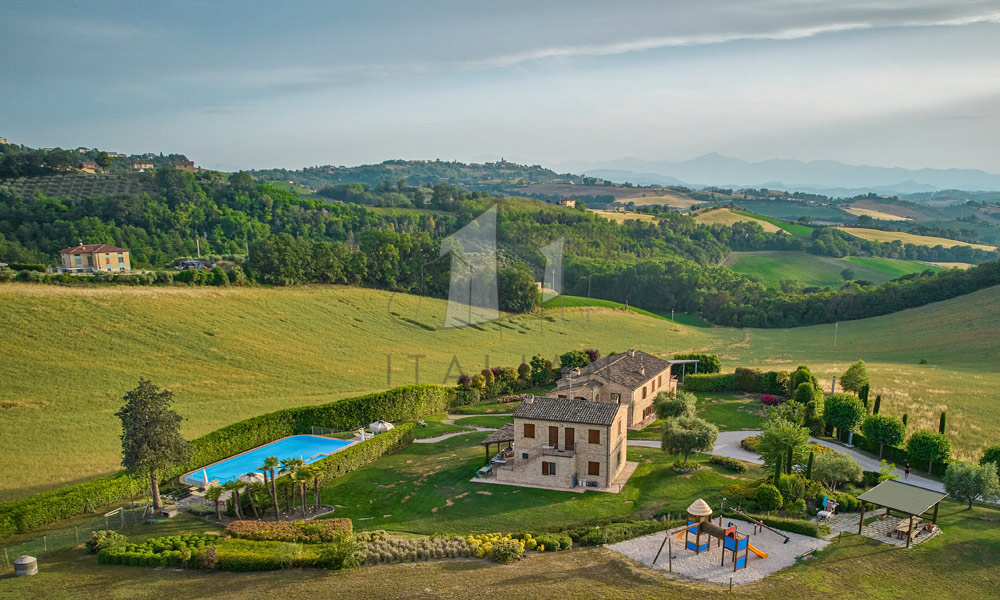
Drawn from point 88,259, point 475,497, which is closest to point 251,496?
point 475,497

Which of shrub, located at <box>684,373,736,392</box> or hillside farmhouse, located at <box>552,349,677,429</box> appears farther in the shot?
shrub, located at <box>684,373,736,392</box>

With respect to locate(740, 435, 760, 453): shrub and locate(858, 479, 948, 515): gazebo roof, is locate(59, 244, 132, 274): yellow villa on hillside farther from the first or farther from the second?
locate(858, 479, 948, 515): gazebo roof

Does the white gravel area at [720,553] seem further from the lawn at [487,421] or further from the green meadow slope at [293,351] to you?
the lawn at [487,421]

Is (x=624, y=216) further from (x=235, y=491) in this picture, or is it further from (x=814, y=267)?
(x=235, y=491)

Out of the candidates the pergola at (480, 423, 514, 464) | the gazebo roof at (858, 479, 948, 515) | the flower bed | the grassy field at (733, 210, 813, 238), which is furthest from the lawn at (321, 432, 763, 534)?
the grassy field at (733, 210, 813, 238)

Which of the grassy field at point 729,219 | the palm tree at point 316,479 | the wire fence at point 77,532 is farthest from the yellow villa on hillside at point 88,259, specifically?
the grassy field at point 729,219

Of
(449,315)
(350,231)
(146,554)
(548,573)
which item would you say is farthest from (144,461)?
(350,231)
